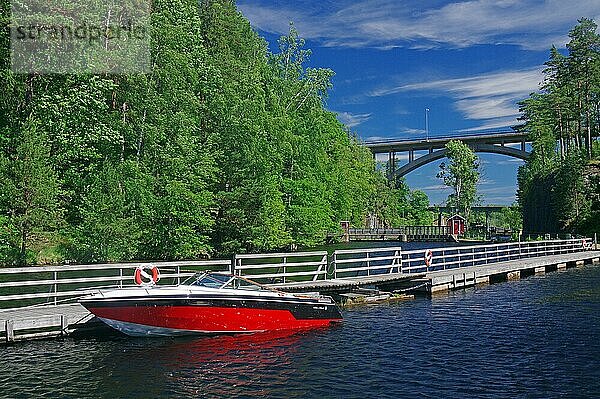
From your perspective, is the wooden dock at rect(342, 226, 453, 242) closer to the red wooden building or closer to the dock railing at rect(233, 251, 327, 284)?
the red wooden building

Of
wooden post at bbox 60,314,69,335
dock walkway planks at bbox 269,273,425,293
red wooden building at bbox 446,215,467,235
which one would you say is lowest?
wooden post at bbox 60,314,69,335

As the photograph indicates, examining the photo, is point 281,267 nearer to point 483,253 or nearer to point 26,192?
point 483,253

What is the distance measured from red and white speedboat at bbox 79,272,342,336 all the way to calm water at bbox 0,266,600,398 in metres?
0.41

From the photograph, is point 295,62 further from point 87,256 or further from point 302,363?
point 302,363

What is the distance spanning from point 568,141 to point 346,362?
259 feet

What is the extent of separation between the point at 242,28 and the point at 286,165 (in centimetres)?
1244

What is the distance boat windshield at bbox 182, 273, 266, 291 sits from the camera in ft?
56.0

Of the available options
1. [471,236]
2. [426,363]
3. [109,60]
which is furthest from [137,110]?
[471,236]

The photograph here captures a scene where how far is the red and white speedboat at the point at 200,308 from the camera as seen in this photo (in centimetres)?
1636

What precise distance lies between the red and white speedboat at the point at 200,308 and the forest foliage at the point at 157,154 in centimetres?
1823

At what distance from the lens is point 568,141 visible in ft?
277

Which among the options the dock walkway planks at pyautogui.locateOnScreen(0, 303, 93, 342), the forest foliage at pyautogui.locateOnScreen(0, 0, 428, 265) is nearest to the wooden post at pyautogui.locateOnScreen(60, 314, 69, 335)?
the dock walkway planks at pyautogui.locateOnScreen(0, 303, 93, 342)

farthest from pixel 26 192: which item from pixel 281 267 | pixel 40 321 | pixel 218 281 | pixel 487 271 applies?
pixel 487 271

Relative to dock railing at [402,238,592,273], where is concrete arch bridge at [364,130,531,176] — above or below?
above
